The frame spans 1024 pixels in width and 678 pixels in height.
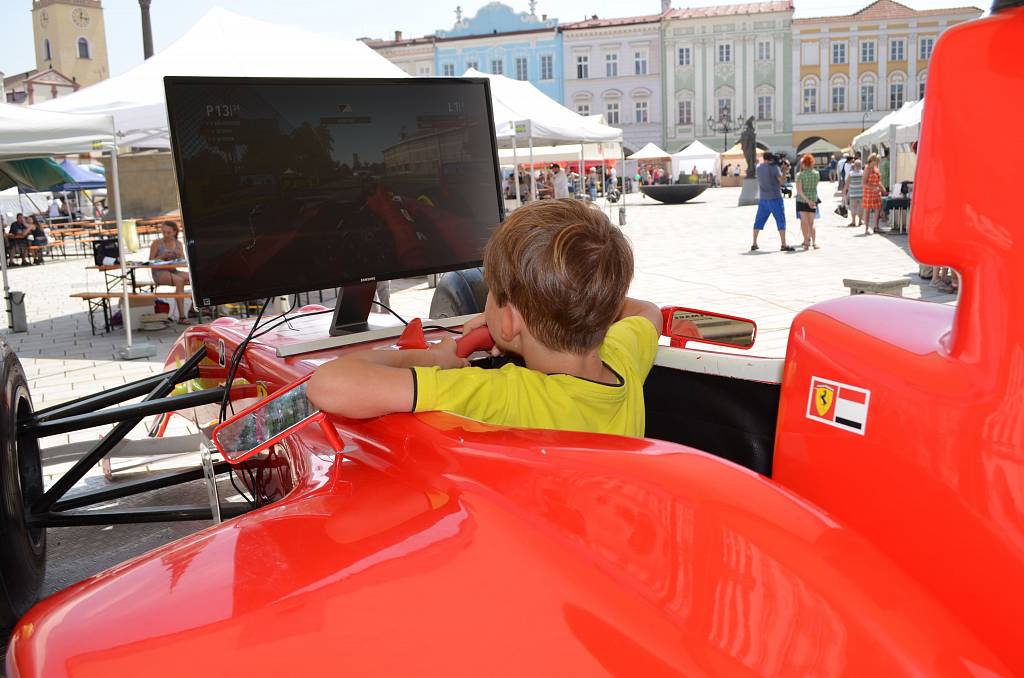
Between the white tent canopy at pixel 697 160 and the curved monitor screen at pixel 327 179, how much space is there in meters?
42.7

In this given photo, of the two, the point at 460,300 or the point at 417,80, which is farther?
the point at 460,300

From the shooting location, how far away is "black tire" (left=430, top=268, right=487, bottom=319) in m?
3.98

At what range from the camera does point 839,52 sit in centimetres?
5528

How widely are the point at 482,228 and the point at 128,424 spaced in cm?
144

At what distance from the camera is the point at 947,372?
1.14m

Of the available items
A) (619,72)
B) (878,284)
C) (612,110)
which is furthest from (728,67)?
(878,284)

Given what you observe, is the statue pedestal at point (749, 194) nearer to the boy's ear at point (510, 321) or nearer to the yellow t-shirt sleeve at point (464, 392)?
the boy's ear at point (510, 321)

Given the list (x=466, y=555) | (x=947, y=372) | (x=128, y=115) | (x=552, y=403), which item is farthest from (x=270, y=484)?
(x=128, y=115)

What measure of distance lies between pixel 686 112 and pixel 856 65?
11.0 metres

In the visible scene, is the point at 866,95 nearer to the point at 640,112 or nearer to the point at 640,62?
the point at 640,112

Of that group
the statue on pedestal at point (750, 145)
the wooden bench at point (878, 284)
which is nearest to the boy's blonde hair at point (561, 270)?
the wooden bench at point (878, 284)

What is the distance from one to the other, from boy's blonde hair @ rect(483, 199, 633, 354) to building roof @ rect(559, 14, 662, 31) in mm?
57783

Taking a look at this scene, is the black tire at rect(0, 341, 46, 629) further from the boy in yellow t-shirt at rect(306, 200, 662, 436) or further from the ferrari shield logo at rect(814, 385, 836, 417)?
the ferrari shield logo at rect(814, 385, 836, 417)

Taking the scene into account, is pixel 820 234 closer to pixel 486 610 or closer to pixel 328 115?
pixel 328 115
